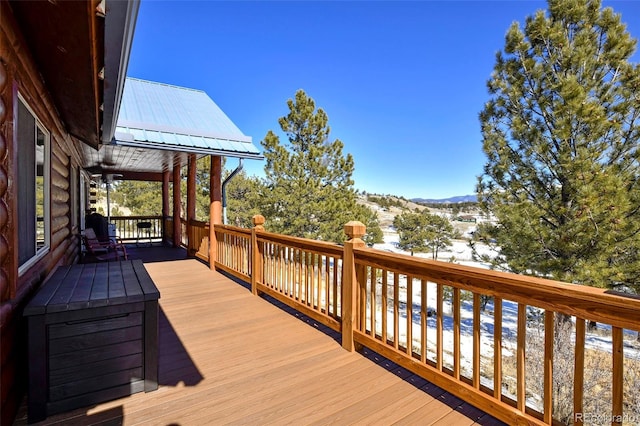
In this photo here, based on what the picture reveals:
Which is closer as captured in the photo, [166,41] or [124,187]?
Result: [166,41]

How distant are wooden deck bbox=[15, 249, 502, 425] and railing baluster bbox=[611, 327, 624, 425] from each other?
2.39 ft

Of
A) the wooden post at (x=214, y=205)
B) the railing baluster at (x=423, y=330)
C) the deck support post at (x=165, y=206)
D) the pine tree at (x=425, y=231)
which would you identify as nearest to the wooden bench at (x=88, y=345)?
the railing baluster at (x=423, y=330)

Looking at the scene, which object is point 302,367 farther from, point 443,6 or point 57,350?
point 443,6

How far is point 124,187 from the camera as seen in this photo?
22.4 meters

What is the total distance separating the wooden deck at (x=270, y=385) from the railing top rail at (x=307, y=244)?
0.82 meters

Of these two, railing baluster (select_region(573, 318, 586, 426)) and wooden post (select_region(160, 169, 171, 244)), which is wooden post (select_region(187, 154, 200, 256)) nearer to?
wooden post (select_region(160, 169, 171, 244))

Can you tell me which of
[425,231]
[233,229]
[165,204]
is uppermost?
[165,204]

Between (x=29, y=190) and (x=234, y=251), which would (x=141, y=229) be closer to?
(x=234, y=251)

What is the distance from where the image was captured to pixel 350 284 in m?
2.89

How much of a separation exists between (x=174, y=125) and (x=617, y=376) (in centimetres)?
653

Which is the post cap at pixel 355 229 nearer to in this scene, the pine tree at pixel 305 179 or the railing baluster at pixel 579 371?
the railing baluster at pixel 579 371

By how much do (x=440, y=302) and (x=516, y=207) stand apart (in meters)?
6.31

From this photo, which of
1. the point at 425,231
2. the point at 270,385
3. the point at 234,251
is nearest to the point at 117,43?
the point at 270,385

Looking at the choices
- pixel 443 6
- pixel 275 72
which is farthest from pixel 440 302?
pixel 275 72
